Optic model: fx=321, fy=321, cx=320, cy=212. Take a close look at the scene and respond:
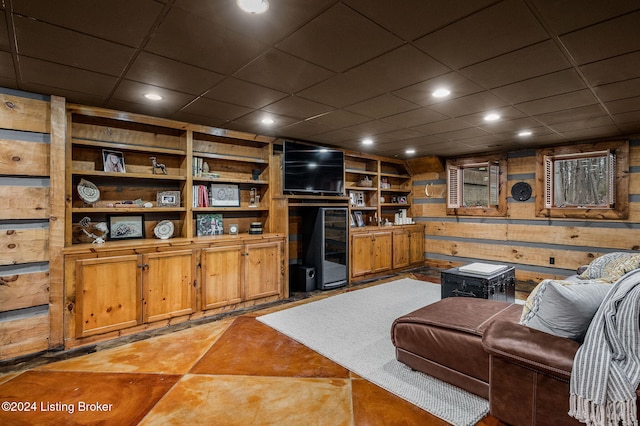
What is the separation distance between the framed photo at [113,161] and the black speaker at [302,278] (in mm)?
2764

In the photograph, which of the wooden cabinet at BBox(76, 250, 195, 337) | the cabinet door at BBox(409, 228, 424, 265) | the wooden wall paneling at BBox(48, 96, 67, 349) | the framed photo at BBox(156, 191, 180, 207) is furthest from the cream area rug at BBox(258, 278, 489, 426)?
the wooden wall paneling at BBox(48, 96, 67, 349)

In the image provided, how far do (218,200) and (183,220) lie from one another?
55 centimetres

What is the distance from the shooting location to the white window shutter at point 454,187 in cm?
668

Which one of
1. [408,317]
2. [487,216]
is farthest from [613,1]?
[487,216]

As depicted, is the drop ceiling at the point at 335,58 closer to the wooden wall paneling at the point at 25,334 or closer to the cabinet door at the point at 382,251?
the wooden wall paneling at the point at 25,334

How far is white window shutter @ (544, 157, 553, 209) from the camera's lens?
5.45 meters

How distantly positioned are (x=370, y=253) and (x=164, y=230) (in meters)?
3.52

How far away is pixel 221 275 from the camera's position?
13.3ft

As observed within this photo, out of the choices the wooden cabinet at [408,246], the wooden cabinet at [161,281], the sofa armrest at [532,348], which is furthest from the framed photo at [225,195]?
the sofa armrest at [532,348]

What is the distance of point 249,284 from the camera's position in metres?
4.32

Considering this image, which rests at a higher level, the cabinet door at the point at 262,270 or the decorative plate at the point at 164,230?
the decorative plate at the point at 164,230

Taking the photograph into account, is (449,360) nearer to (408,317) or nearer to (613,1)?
(408,317)

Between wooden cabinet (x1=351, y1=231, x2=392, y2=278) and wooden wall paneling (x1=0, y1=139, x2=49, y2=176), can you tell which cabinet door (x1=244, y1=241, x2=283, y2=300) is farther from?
wooden wall paneling (x1=0, y1=139, x2=49, y2=176)

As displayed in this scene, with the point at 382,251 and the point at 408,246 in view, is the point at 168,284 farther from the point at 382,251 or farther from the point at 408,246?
the point at 408,246
